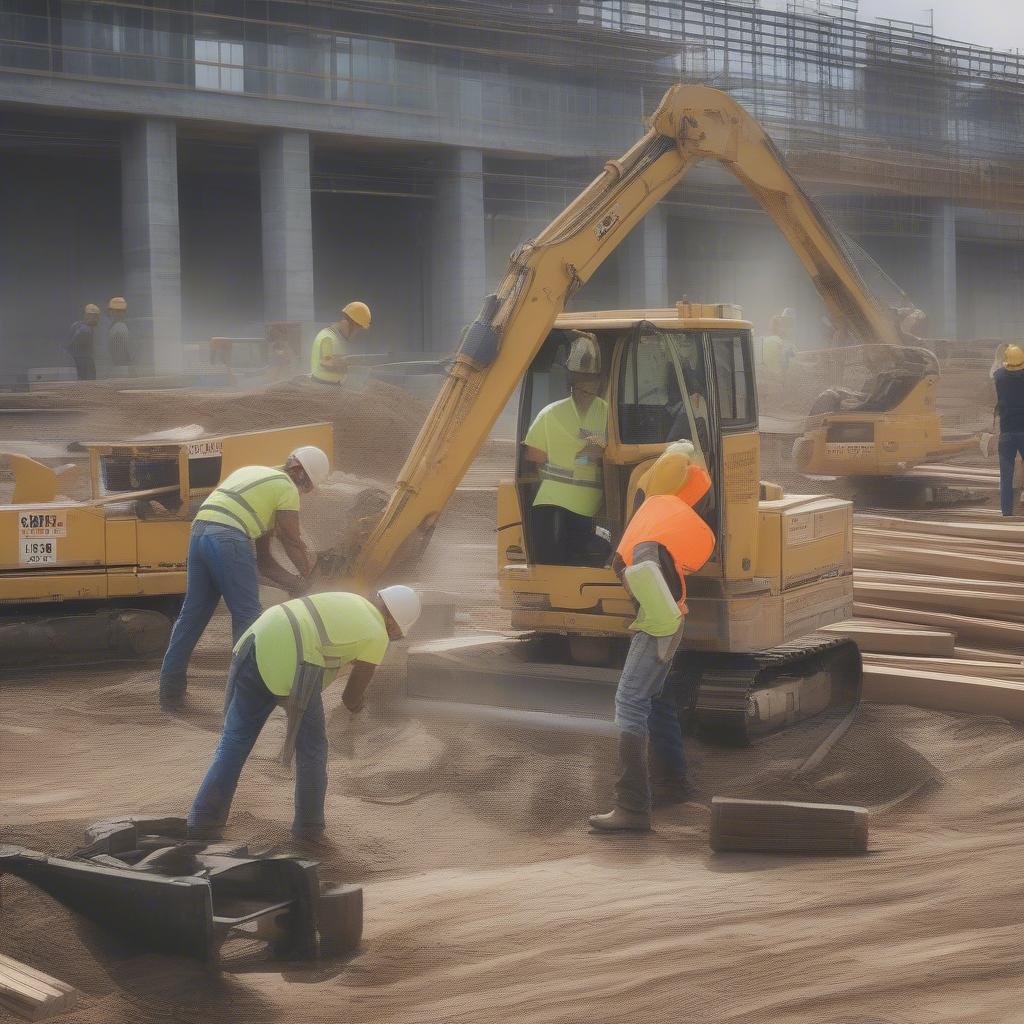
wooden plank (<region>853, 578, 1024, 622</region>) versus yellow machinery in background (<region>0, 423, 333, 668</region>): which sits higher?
yellow machinery in background (<region>0, 423, 333, 668</region>)

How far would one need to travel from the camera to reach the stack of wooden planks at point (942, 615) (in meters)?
9.59

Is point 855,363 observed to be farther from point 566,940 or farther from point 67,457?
point 566,940

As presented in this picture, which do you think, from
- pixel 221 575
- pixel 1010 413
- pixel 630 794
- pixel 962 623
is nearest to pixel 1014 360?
pixel 1010 413

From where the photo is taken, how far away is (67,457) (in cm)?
1703

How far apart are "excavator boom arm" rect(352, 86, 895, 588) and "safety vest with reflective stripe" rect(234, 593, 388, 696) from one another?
9.98ft

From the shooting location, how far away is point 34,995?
488cm

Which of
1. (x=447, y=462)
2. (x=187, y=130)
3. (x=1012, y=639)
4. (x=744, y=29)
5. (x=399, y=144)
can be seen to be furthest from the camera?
(x=744, y=29)

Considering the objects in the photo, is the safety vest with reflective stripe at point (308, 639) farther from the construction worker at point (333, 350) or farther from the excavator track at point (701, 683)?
the construction worker at point (333, 350)

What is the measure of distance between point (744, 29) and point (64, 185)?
2017 centimetres

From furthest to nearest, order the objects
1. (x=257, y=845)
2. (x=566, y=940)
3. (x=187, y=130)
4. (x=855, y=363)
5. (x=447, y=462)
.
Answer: (x=187, y=130)
(x=855, y=363)
(x=447, y=462)
(x=257, y=845)
(x=566, y=940)

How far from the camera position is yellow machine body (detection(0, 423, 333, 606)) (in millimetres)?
10375

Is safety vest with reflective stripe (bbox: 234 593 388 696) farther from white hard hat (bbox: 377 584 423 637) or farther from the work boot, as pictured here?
the work boot

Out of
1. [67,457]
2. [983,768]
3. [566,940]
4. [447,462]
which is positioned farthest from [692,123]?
[67,457]

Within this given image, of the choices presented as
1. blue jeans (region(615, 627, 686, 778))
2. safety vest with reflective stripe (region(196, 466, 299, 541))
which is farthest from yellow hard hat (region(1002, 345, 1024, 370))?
blue jeans (region(615, 627, 686, 778))
